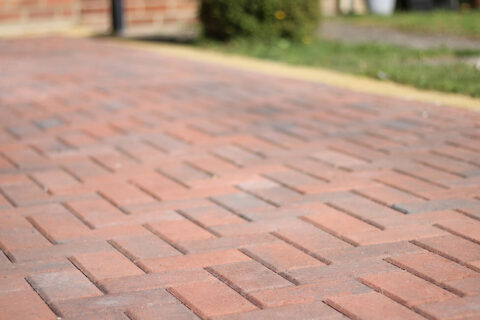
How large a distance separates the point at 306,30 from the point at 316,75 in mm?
2453

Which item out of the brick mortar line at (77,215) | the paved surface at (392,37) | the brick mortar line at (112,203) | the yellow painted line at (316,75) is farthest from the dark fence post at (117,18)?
the brick mortar line at (77,215)

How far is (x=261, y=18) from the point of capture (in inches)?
365

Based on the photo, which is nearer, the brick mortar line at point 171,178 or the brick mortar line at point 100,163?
the brick mortar line at point 171,178

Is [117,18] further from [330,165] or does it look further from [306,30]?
[330,165]

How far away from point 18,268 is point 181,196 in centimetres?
97

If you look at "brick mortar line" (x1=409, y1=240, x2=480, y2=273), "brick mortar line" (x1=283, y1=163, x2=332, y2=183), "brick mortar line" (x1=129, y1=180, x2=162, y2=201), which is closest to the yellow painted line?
"brick mortar line" (x1=283, y1=163, x2=332, y2=183)

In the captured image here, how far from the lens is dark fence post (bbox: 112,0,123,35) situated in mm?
10766

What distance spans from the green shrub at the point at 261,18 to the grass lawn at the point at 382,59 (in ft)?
0.43

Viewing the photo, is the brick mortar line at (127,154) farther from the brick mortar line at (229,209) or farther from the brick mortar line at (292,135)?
the brick mortar line at (292,135)

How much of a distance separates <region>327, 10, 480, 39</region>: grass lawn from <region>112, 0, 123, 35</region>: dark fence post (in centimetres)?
358

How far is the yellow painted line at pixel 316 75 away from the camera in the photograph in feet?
19.2

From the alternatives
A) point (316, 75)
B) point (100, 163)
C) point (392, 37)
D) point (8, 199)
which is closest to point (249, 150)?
point (100, 163)

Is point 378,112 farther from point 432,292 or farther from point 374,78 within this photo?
point 432,292

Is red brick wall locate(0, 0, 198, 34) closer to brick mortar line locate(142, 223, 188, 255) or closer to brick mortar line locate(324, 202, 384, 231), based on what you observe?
brick mortar line locate(324, 202, 384, 231)
